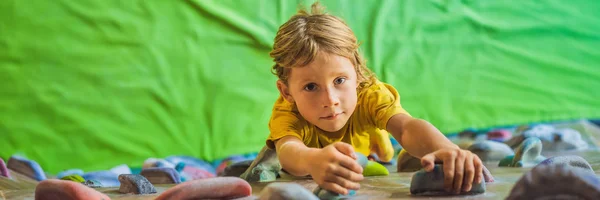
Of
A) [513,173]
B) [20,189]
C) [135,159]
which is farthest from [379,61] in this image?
[20,189]

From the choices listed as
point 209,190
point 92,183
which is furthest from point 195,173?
point 209,190

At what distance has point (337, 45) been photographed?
1.17 metres

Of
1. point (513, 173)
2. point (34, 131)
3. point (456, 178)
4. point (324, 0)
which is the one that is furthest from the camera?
point (324, 0)

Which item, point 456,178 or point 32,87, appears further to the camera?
point 32,87

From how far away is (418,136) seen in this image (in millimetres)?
1175

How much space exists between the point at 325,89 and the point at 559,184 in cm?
44

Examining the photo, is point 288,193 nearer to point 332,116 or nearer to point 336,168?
point 336,168

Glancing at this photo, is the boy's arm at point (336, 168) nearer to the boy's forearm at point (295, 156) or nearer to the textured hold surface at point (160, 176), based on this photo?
the boy's forearm at point (295, 156)

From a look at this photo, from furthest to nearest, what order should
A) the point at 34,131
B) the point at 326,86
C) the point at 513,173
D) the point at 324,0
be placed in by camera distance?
the point at 324,0 → the point at 34,131 → the point at 513,173 → the point at 326,86

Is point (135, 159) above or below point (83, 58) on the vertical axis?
below

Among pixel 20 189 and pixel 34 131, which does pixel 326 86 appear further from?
pixel 34 131

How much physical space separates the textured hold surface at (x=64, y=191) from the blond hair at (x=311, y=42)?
1.22ft

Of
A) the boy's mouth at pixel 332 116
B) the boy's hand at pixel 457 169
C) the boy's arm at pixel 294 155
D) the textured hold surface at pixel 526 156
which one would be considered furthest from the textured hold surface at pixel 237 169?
the boy's hand at pixel 457 169

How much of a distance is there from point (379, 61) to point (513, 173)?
0.89 metres
